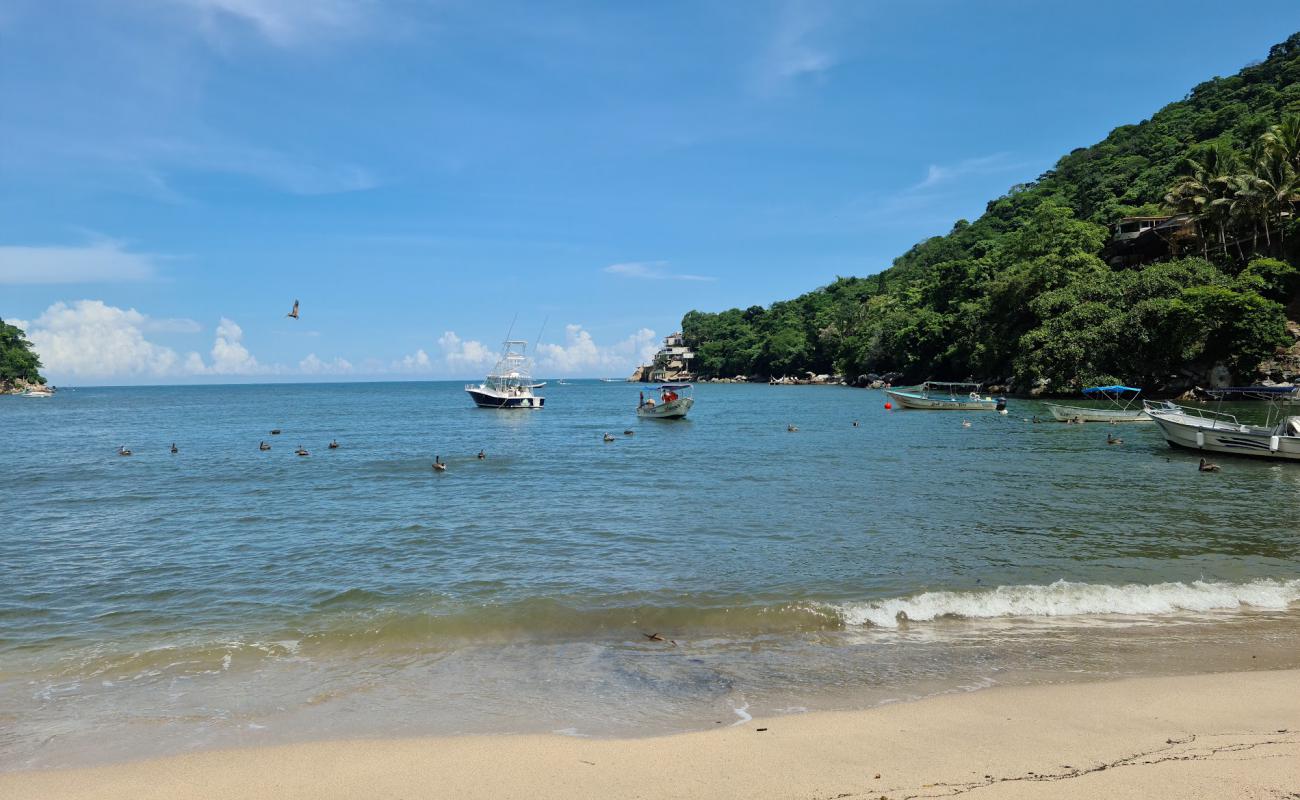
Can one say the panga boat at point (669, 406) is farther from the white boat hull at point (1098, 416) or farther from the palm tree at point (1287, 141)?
the palm tree at point (1287, 141)

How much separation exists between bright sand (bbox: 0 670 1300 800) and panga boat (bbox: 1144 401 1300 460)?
25.7m

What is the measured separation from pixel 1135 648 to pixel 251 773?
32.7 ft

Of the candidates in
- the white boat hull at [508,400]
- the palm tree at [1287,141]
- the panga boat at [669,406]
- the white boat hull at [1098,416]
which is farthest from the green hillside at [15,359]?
the palm tree at [1287,141]

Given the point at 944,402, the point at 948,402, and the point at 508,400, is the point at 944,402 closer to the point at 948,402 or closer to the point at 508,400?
the point at 948,402

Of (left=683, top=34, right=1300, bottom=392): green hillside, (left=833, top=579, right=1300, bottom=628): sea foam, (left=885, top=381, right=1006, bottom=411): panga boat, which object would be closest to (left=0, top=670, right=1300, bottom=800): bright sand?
(left=833, top=579, right=1300, bottom=628): sea foam

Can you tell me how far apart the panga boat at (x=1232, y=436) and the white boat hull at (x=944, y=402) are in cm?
2373

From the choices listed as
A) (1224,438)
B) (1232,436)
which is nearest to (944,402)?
(1224,438)

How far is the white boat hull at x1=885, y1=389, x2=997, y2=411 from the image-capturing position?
5651 centimetres

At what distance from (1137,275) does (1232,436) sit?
41.1 m

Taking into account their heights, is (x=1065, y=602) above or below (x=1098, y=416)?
below

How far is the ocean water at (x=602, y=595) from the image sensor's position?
831 centimetres

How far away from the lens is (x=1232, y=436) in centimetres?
2881

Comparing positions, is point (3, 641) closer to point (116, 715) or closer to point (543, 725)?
point (116, 715)

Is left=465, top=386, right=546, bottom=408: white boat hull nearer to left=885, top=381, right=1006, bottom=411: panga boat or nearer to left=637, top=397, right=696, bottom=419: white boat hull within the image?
left=637, top=397, right=696, bottom=419: white boat hull
